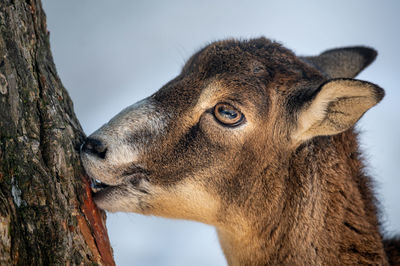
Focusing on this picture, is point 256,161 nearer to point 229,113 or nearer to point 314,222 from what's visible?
point 229,113

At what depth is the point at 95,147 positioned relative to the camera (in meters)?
2.99

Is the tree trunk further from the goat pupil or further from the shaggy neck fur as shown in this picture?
the shaggy neck fur

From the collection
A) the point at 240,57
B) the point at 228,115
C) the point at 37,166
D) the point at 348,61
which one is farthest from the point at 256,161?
the point at 348,61

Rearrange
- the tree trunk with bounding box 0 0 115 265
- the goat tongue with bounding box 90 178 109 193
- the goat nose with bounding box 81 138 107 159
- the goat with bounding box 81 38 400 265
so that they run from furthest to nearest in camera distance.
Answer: the goat with bounding box 81 38 400 265, the goat tongue with bounding box 90 178 109 193, the goat nose with bounding box 81 138 107 159, the tree trunk with bounding box 0 0 115 265

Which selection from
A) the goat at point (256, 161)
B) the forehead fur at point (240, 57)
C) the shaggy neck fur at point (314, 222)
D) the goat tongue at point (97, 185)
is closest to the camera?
the goat tongue at point (97, 185)

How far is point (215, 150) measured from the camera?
3408 mm

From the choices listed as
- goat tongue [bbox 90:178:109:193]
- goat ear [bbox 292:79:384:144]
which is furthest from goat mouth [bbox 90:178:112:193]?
goat ear [bbox 292:79:384:144]

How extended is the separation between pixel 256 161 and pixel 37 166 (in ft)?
5.94

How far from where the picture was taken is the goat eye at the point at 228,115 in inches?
134

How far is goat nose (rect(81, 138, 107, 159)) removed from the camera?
296 centimetres

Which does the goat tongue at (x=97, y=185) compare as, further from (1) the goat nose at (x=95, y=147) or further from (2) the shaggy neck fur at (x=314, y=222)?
(2) the shaggy neck fur at (x=314, y=222)

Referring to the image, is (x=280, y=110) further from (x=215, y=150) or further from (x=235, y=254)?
(x=235, y=254)

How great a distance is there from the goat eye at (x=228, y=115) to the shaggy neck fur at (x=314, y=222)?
0.64 m

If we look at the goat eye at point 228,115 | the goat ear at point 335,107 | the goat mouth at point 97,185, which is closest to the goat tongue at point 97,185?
the goat mouth at point 97,185
